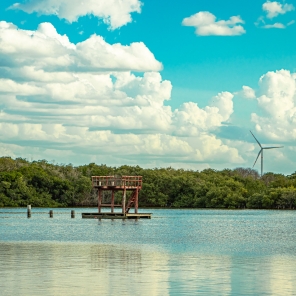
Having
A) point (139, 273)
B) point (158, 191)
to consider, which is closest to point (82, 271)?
point (139, 273)

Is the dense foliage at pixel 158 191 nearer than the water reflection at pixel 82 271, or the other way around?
the water reflection at pixel 82 271

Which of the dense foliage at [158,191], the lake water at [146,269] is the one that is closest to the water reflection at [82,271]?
the lake water at [146,269]

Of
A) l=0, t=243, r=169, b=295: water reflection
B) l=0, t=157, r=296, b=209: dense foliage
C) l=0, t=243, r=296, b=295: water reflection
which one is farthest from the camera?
l=0, t=157, r=296, b=209: dense foliage

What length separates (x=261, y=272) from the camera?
85.8 feet

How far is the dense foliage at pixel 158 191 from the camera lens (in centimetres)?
13712

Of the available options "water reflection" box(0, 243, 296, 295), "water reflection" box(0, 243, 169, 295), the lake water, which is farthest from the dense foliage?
"water reflection" box(0, 243, 296, 295)

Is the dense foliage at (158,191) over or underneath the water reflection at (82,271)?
over

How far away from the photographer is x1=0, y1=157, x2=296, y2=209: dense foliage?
137m

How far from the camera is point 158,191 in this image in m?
152

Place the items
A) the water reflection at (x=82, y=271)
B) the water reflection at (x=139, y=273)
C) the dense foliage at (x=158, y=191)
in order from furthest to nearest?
the dense foliage at (x=158, y=191) < the water reflection at (x=82, y=271) < the water reflection at (x=139, y=273)

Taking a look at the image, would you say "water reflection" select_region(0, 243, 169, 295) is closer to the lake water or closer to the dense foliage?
the lake water

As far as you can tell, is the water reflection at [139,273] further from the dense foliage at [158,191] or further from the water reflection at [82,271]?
the dense foliage at [158,191]

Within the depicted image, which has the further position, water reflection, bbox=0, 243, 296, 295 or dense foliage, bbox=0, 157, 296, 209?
dense foliage, bbox=0, 157, 296, 209

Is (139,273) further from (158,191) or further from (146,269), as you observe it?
(158,191)
